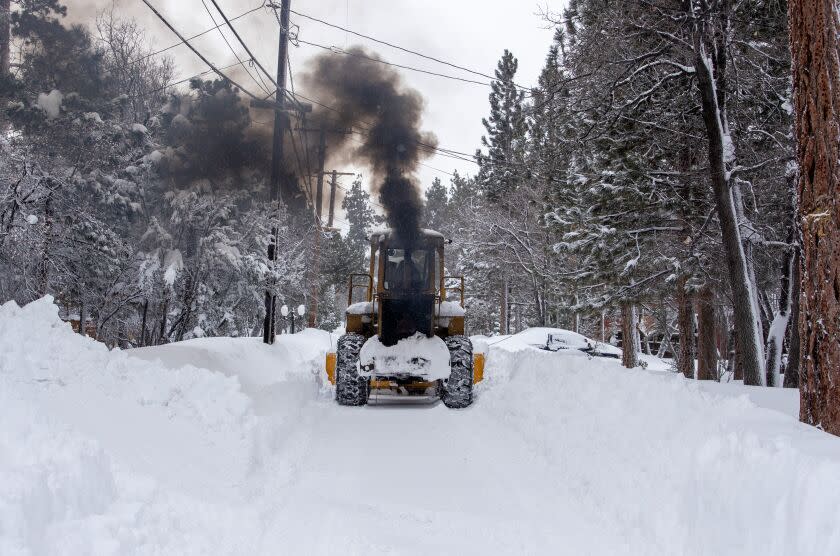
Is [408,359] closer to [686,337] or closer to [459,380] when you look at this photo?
[459,380]

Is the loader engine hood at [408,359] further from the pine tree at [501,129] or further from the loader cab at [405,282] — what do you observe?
the pine tree at [501,129]

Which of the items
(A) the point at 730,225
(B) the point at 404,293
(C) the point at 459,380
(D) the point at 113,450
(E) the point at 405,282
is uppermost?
(A) the point at 730,225

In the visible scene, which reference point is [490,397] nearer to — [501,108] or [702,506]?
[702,506]

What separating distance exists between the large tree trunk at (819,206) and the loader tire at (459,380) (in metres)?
6.46

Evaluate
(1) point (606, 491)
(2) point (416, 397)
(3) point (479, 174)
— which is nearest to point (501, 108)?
(3) point (479, 174)

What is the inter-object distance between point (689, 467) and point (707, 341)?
489 inches

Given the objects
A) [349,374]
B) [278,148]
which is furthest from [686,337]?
[278,148]

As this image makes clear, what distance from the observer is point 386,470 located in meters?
6.56

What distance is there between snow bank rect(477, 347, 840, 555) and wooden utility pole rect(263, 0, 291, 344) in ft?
34.4

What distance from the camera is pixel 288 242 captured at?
31906mm

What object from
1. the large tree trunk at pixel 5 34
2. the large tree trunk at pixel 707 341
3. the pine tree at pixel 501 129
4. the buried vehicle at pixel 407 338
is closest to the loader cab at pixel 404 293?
the buried vehicle at pixel 407 338

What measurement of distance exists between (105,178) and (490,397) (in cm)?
1228

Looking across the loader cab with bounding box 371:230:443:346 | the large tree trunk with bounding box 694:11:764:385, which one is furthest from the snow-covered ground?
the large tree trunk with bounding box 694:11:764:385

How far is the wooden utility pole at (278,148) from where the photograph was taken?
1603 centimetres
